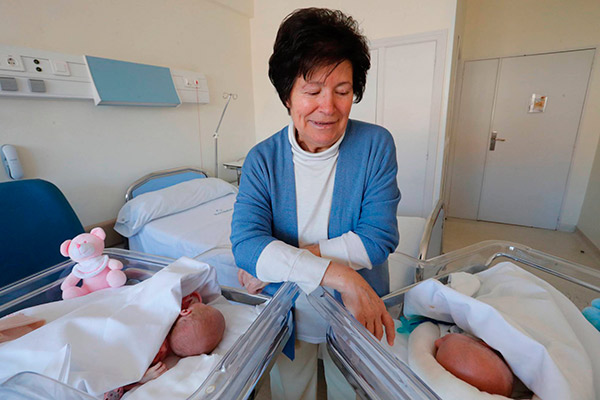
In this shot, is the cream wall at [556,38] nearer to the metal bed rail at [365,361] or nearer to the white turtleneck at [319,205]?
the white turtleneck at [319,205]

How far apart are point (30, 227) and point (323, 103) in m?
1.48

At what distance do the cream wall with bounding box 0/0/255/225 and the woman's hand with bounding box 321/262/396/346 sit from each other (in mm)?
2071

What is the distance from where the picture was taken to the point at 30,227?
1303 millimetres

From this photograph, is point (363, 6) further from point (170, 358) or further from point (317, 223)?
point (170, 358)

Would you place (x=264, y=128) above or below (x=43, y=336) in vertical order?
above

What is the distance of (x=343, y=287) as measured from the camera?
0.68 meters

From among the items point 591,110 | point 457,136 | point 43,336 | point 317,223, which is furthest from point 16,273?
point 591,110

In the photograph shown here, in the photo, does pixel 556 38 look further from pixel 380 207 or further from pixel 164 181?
pixel 164 181

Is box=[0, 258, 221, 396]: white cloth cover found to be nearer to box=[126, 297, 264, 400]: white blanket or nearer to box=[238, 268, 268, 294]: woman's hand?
box=[126, 297, 264, 400]: white blanket

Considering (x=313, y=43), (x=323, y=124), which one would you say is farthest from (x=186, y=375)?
(x=313, y=43)

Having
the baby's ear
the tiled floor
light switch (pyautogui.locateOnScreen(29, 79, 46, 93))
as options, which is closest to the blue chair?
light switch (pyautogui.locateOnScreen(29, 79, 46, 93))

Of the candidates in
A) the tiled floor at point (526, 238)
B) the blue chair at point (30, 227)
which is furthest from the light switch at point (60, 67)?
the tiled floor at point (526, 238)

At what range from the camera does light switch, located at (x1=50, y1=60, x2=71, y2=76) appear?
1.71 meters

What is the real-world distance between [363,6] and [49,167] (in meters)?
3.20
